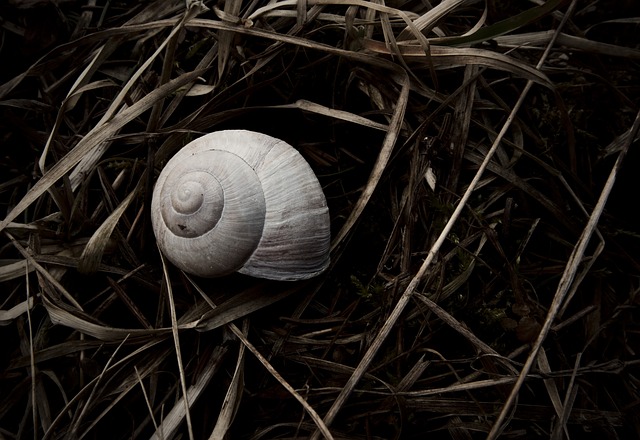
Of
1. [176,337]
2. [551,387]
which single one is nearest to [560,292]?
[551,387]

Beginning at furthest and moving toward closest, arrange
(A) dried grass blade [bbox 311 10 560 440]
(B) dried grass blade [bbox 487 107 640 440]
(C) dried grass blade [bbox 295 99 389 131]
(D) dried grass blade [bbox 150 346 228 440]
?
(C) dried grass blade [bbox 295 99 389 131] < (D) dried grass blade [bbox 150 346 228 440] < (A) dried grass blade [bbox 311 10 560 440] < (B) dried grass blade [bbox 487 107 640 440]

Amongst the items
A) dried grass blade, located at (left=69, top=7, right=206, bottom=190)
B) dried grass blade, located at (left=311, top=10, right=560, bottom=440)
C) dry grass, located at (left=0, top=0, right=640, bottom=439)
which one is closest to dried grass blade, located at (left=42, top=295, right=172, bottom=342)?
dry grass, located at (left=0, top=0, right=640, bottom=439)

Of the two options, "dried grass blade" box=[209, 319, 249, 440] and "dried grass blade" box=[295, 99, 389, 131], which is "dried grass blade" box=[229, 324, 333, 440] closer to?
"dried grass blade" box=[209, 319, 249, 440]

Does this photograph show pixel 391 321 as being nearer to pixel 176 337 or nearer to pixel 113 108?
pixel 176 337

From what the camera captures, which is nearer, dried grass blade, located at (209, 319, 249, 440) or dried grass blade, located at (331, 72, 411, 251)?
→ dried grass blade, located at (209, 319, 249, 440)

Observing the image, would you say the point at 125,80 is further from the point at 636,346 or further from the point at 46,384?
the point at 636,346

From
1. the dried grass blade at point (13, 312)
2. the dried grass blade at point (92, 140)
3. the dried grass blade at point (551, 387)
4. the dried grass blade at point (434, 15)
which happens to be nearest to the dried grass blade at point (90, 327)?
the dried grass blade at point (13, 312)
